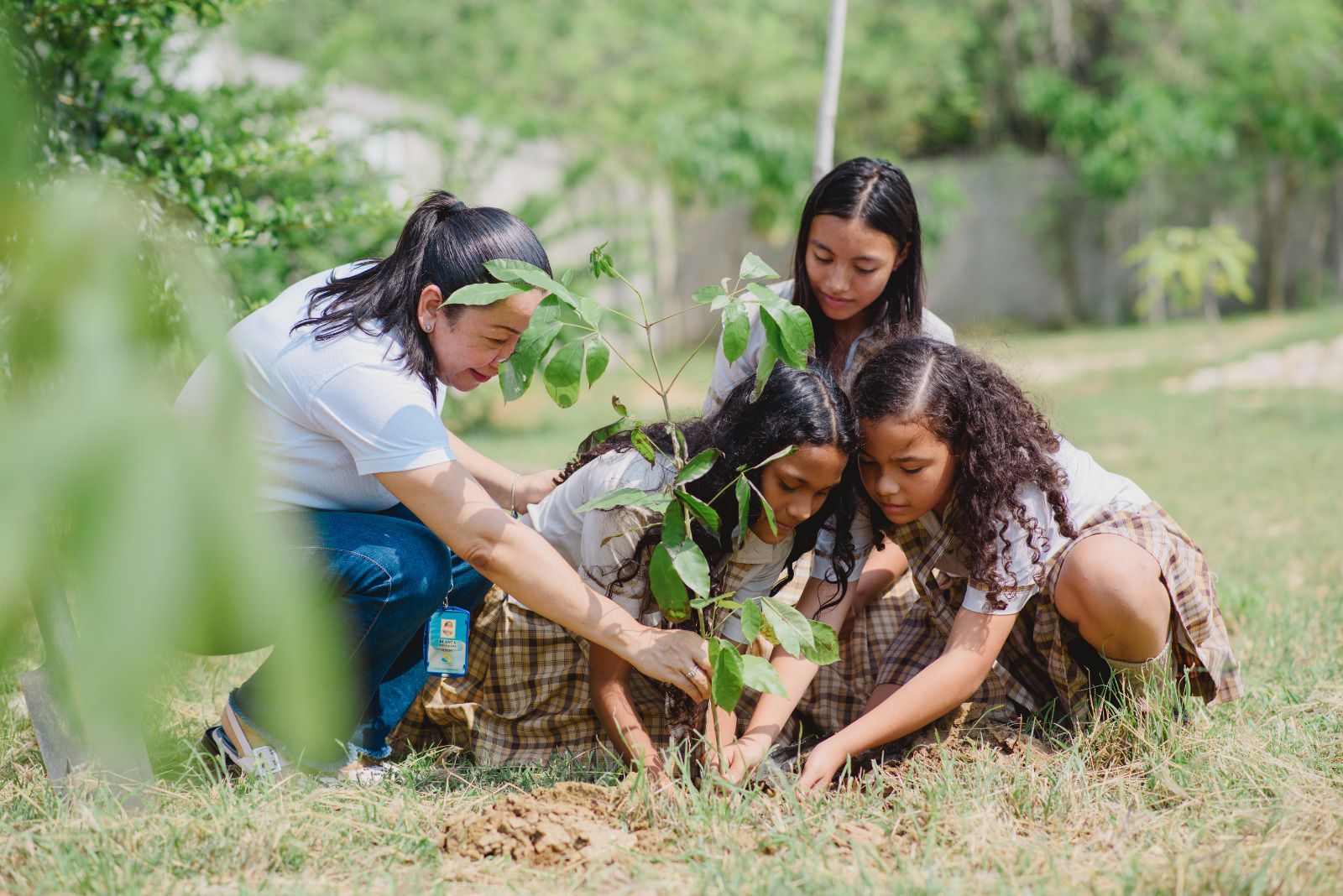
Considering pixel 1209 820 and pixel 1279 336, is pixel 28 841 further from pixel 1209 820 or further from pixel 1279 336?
pixel 1279 336

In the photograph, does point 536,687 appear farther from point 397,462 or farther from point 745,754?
point 397,462

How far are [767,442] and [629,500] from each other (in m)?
0.34

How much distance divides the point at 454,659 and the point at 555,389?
2.30ft

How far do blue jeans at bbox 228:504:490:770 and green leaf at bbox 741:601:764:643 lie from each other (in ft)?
2.28

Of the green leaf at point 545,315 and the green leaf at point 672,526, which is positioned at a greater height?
the green leaf at point 545,315

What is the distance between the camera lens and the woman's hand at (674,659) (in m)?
2.04

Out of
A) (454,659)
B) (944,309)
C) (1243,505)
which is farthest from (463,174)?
(944,309)

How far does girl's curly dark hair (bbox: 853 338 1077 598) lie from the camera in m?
2.18

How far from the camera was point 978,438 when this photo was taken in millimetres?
2197

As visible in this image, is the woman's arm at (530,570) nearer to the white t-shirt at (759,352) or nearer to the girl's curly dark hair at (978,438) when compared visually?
the girl's curly dark hair at (978,438)

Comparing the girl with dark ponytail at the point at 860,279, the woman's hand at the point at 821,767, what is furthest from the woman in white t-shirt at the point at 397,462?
the girl with dark ponytail at the point at 860,279

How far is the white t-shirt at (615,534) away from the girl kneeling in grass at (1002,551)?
0.61ft

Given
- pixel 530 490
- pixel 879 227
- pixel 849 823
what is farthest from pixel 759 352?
pixel 849 823

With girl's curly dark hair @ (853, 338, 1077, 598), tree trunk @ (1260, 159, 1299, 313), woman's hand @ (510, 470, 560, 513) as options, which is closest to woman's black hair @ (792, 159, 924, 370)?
girl's curly dark hair @ (853, 338, 1077, 598)
